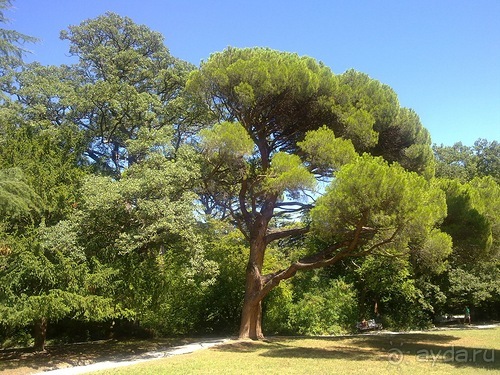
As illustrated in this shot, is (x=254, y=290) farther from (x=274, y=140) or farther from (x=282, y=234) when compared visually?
(x=274, y=140)

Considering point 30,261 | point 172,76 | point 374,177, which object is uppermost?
point 172,76

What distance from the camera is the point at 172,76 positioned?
22375 millimetres

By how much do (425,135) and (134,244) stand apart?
11.9 m

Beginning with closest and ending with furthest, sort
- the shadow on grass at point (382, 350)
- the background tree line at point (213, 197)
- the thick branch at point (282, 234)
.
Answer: the shadow on grass at point (382, 350)
the background tree line at point (213, 197)
the thick branch at point (282, 234)

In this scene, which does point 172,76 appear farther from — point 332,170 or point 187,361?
point 187,361

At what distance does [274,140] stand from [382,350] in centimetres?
868

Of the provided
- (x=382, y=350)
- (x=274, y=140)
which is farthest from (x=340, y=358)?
(x=274, y=140)

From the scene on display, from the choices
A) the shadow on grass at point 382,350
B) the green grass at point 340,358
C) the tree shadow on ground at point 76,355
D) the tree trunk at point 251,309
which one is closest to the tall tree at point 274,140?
the tree trunk at point 251,309

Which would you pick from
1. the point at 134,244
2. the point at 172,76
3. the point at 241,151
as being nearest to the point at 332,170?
the point at 241,151

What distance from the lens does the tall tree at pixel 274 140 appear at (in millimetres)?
13969

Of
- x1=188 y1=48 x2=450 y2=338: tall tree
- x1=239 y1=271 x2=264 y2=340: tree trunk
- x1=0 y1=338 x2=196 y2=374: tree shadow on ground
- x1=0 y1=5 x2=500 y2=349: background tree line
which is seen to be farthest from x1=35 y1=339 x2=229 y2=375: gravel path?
x1=188 y1=48 x2=450 y2=338: tall tree

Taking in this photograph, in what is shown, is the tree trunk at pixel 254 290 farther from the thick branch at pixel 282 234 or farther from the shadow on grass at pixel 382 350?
the shadow on grass at pixel 382 350

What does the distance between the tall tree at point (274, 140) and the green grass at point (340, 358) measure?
285 centimetres

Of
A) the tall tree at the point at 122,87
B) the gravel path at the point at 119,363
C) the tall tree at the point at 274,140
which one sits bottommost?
the gravel path at the point at 119,363
